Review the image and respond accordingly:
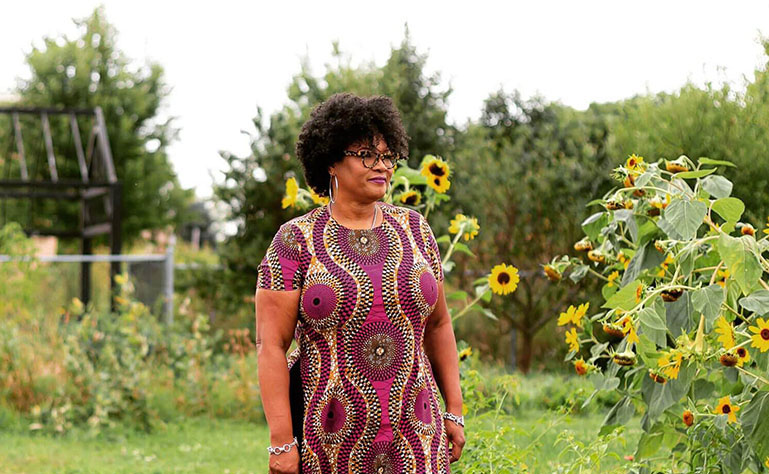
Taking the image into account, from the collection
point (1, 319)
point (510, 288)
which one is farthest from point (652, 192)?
point (1, 319)

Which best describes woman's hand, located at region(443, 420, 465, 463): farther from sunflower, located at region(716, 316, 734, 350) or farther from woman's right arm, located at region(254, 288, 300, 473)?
sunflower, located at region(716, 316, 734, 350)

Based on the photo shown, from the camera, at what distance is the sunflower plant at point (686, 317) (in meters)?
2.93

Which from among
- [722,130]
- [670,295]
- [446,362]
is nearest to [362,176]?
[446,362]

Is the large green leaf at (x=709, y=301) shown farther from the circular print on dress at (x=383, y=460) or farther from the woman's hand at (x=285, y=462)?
the woman's hand at (x=285, y=462)

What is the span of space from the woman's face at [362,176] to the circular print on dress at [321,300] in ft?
0.79

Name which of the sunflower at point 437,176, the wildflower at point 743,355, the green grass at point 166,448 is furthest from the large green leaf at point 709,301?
the green grass at point 166,448

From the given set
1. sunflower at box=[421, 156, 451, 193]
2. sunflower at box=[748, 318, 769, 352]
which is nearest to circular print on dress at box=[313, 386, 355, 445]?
sunflower at box=[748, 318, 769, 352]

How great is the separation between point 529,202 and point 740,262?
7391 millimetres

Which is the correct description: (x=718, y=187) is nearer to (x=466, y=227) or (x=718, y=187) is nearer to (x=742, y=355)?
(x=742, y=355)

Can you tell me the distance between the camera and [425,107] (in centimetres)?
998

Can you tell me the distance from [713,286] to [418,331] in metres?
0.86

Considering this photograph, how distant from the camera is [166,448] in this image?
688 centimetres

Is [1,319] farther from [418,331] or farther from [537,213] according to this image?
[418,331]

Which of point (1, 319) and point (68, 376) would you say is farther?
point (1, 319)
